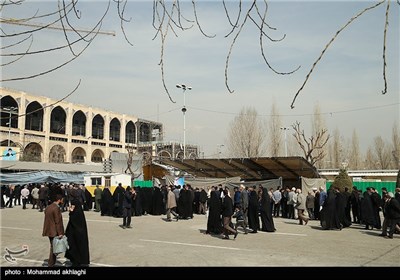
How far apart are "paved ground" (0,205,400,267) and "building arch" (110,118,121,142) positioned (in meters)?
62.0

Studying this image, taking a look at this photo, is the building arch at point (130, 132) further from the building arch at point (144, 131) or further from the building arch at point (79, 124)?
the building arch at point (79, 124)

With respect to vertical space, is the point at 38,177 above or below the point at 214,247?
above

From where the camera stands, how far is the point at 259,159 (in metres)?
21.8

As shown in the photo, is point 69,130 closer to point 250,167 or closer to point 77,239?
point 250,167

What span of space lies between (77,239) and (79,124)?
62825 millimetres

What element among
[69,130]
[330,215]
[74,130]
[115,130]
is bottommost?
[330,215]

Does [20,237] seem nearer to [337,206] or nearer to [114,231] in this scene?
[114,231]

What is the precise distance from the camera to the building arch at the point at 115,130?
2948 inches

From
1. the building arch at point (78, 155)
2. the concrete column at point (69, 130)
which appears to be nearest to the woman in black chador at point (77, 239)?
the concrete column at point (69, 130)

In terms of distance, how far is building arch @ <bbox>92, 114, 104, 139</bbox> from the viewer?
A: 70250 millimetres

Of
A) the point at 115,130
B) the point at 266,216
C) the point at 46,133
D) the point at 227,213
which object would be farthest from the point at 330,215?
the point at 115,130

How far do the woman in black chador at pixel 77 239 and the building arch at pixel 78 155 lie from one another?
193 ft

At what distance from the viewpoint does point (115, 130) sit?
249 ft

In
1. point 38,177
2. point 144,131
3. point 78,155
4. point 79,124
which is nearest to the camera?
point 38,177
